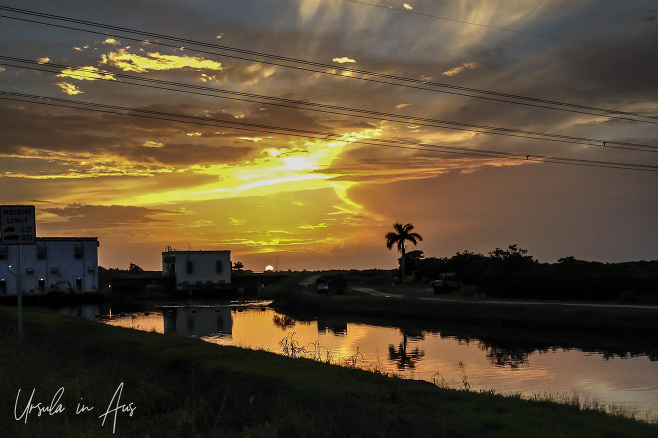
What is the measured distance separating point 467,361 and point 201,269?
92.2 m

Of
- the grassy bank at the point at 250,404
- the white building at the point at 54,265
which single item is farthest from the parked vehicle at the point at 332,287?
the grassy bank at the point at 250,404

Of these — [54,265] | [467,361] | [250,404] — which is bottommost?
[467,361]

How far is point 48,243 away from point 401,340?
70.9 m

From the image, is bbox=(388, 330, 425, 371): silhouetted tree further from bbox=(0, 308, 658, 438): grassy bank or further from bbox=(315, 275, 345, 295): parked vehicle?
bbox=(315, 275, 345, 295): parked vehicle

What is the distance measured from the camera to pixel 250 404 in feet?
40.9

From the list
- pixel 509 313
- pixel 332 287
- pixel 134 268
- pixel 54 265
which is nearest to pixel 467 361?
pixel 509 313

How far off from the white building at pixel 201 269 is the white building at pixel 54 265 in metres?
19.8

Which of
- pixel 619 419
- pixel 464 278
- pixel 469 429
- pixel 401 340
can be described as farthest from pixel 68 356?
pixel 464 278

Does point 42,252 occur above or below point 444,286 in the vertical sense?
above

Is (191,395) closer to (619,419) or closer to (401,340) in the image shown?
(619,419)

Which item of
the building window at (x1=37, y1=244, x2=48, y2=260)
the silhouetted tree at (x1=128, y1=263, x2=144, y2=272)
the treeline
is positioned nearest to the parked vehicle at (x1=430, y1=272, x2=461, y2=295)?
the treeline

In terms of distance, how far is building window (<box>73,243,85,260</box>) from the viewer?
97.9m

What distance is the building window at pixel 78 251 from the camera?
97.9 meters

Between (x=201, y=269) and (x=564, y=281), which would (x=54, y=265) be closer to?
(x=201, y=269)
